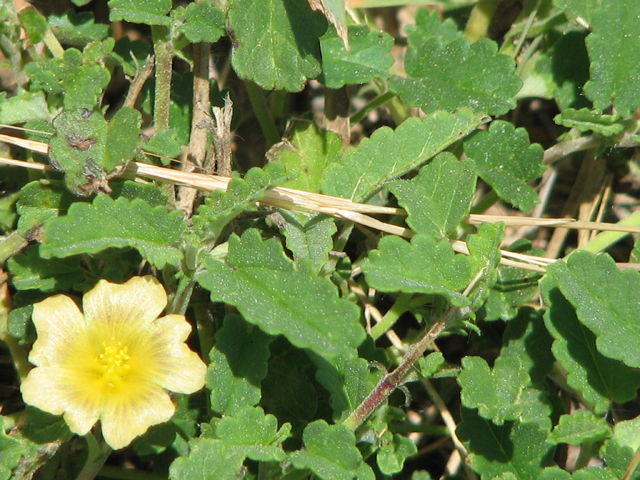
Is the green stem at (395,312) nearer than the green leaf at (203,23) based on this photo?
No

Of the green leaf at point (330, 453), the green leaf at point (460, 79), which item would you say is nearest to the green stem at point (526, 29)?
the green leaf at point (460, 79)

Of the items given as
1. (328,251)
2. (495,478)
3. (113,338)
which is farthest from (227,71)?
(495,478)

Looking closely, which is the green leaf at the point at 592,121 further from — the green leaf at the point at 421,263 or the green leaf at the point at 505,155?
the green leaf at the point at 421,263

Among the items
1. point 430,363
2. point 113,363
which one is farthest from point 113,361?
point 430,363

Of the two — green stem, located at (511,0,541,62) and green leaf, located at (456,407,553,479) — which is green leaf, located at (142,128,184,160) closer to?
green leaf, located at (456,407,553,479)

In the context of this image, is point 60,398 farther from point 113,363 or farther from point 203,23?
point 203,23

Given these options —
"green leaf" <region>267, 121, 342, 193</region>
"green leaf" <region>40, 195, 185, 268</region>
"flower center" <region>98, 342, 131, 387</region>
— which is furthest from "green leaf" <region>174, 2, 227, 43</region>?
"flower center" <region>98, 342, 131, 387</region>

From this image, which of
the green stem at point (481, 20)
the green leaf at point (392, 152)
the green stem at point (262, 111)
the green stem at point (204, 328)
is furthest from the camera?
the green stem at point (481, 20)
